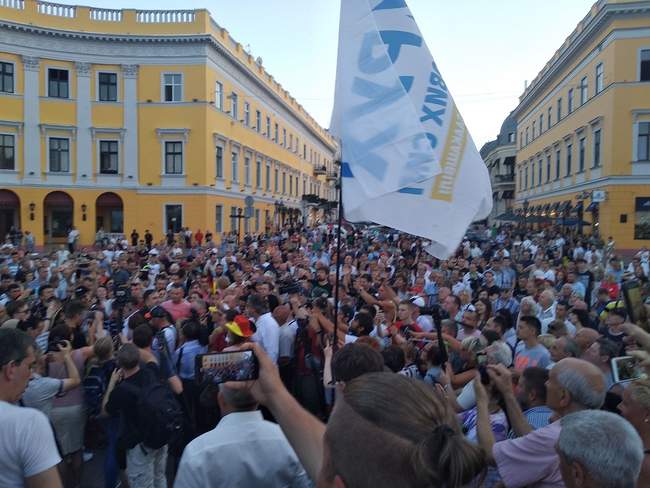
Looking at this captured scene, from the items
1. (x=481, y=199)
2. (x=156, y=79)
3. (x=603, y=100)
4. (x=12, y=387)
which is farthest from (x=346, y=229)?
(x=12, y=387)

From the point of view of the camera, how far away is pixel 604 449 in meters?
2.19

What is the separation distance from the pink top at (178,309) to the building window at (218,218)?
27827mm

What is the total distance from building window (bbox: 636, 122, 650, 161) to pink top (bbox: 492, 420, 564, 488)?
1270 inches

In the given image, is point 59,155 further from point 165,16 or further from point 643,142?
point 643,142

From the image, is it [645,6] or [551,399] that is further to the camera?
[645,6]

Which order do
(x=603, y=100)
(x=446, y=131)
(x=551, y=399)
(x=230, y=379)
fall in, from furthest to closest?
(x=603, y=100) < (x=446, y=131) < (x=551, y=399) < (x=230, y=379)

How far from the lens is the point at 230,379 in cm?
251

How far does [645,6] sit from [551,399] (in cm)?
3331

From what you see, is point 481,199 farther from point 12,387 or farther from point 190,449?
point 12,387

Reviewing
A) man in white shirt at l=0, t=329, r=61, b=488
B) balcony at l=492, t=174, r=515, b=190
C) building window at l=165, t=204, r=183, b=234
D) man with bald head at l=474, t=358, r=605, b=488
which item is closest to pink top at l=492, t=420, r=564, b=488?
man with bald head at l=474, t=358, r=605, b=488

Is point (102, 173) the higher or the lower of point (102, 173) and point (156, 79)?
the lower

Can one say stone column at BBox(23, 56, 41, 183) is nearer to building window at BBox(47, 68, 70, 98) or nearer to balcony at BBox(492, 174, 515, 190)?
building window at BBox(47, 68, 70, 98)

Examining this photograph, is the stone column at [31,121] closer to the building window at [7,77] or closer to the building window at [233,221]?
the building window at [7,77]

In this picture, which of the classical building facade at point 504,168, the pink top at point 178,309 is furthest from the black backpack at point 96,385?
the classical building facade at point 504,168
